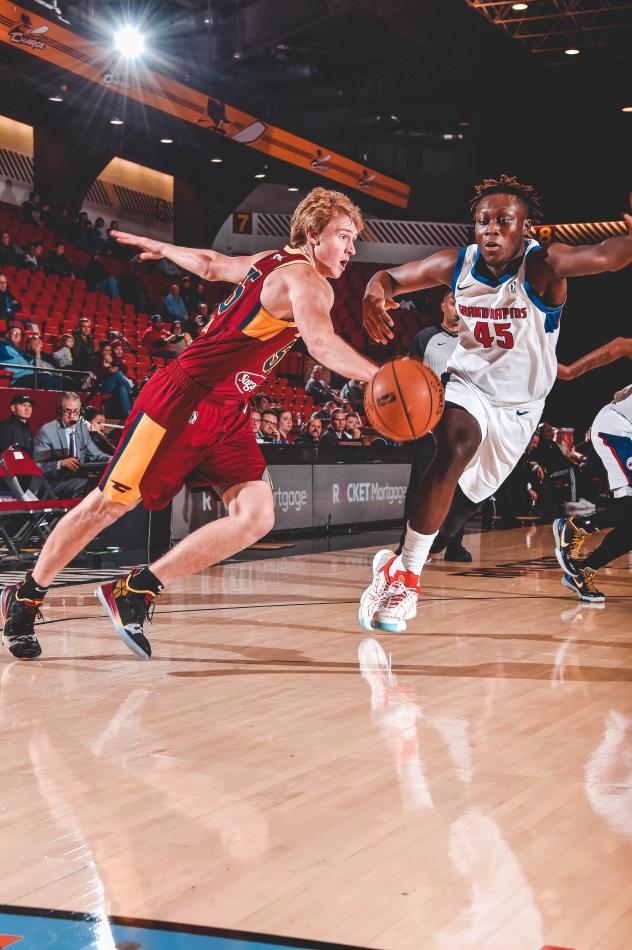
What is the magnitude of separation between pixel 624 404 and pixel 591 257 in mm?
2633

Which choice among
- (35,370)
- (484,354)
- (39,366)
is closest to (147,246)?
(484,354)

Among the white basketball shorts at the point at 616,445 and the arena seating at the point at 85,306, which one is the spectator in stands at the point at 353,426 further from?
the white basketball shorts at the point at 616,445

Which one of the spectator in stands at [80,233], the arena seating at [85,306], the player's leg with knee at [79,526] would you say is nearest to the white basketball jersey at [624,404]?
the player's leg with knee at [79,526]

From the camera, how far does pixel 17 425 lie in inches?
385

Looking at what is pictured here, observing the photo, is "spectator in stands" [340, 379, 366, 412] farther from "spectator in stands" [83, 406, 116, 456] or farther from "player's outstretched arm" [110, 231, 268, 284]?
"player's outstretched arm" [110, 231, 268, 284]

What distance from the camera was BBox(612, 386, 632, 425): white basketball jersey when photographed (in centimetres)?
675

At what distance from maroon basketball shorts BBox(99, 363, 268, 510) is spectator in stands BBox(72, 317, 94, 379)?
882 centimetres

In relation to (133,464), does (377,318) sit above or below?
above

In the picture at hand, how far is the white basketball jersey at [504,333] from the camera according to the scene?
184 inches

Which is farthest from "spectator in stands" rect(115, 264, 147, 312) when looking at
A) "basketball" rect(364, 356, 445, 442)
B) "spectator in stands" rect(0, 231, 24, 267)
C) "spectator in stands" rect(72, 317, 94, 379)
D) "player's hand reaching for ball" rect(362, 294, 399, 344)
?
"basketball" rect(364, 356, 445, 442)

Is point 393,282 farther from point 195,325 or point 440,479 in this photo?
point 195,325

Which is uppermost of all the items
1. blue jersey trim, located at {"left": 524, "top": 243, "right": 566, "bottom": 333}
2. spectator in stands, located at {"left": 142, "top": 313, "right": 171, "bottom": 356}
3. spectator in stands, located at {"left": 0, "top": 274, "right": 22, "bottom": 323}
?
spectator in stands, located at {"left": 0, "top": 274, "right": 22, "bottom": 323}

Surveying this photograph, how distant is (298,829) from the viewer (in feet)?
7.97

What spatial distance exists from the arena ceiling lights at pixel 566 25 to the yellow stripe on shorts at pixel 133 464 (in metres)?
18.1
